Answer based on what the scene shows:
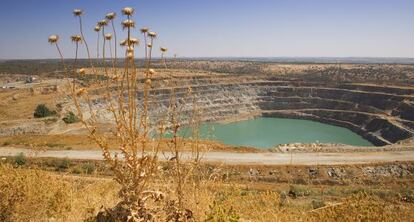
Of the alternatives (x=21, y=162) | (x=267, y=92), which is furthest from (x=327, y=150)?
(x=267, y=92)

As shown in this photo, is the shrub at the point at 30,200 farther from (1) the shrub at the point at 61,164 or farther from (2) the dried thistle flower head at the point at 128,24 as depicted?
(1) the shrub at the point at 61,164

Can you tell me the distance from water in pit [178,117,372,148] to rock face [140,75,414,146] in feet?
6.11

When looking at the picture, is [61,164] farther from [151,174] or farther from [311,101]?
[311,101]

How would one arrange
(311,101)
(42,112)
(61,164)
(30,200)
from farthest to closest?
(311,101) → (42,112) → (61,164) → (30,200)

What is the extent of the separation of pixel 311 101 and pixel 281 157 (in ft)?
140

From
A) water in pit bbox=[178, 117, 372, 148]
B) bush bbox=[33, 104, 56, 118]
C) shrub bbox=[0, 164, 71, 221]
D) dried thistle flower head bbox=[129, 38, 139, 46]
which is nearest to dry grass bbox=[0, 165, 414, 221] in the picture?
shrub bbox=[0, 164, 71, 221]

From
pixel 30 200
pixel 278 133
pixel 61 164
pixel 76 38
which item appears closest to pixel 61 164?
pixel 61 164

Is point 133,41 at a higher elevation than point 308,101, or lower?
higher

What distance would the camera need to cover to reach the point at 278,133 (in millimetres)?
54156

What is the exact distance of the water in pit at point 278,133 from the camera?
48.2 metres

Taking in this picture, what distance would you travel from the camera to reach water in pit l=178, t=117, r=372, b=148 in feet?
158

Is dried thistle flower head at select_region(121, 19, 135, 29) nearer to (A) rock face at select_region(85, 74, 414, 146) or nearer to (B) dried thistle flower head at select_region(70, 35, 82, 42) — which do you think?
(B) dried thistle flower head at select_region(70, 35, 82, 42)

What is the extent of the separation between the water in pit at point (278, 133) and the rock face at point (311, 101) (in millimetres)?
Answer: 1862

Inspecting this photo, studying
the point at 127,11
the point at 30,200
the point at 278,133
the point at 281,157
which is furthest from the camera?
the point at 278,133
